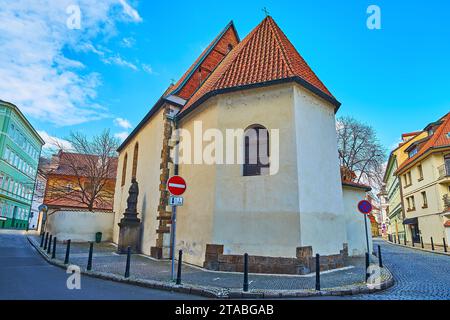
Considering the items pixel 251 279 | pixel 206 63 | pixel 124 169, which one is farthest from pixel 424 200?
pixel 124 169

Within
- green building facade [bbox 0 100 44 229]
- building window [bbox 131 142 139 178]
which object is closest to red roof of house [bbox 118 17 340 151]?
building window [bbox 131 142 139 178]

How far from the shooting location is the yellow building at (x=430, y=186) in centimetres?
2419

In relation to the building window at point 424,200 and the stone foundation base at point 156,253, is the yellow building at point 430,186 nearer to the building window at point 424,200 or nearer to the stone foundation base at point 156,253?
the building window at point 424,200

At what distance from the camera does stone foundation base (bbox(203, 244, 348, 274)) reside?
8820 mm

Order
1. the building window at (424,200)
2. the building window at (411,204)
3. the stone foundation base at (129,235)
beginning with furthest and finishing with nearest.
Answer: the building window at (411,204)
the building window at (424,200)
the stone foundation base at (129,235)

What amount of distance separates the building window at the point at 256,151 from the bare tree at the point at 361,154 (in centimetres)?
1540

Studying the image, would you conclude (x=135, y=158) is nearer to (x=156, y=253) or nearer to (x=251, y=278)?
(x=156, y=253)

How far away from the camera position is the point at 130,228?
1463 centimetres

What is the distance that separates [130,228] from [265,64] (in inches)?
401

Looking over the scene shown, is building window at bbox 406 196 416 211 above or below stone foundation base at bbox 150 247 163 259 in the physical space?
above

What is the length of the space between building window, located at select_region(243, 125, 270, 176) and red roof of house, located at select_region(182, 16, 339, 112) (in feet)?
5.88

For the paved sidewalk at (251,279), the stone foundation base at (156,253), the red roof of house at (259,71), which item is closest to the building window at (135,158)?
the red roof of house at (259,71)

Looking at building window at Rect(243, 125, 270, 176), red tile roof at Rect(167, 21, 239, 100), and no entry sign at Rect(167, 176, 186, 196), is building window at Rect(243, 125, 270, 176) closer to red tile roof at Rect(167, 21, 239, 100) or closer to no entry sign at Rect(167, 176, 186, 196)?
no entry sign at Rect(167, 176, 186, 196)

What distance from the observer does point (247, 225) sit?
9.68 meters
